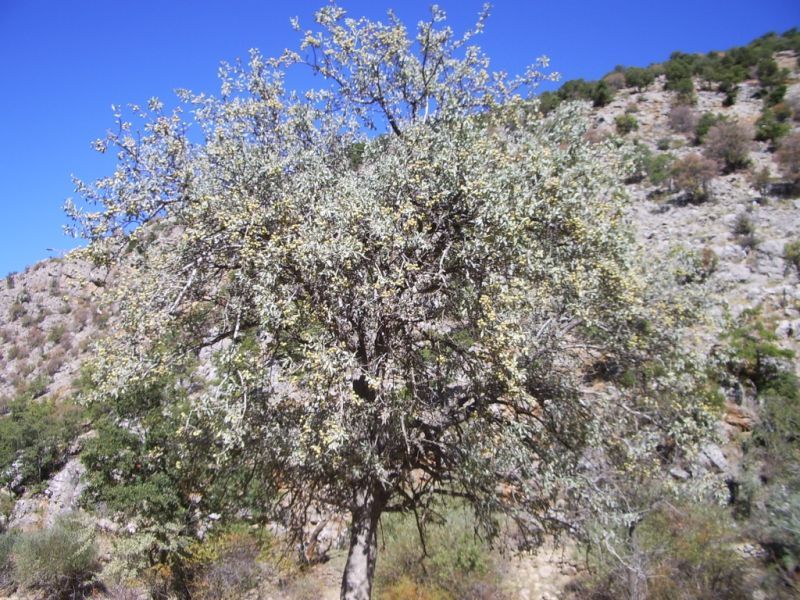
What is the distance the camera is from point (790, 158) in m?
26.3

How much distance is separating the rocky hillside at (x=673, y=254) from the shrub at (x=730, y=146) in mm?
204

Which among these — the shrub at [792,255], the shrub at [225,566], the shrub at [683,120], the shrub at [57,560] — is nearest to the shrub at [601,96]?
the shrub at [683,120]

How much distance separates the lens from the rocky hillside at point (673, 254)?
16.6m

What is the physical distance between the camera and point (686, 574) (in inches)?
493

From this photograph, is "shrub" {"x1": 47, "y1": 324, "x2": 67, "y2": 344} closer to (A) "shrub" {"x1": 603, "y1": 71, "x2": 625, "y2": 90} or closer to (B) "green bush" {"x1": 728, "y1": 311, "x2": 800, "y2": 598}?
(B) "green bush" {"x1": 728, "y1": 311, "x2": 800, "y2": 598}

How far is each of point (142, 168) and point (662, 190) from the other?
94.5ft

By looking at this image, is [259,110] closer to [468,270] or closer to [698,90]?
[468,270]

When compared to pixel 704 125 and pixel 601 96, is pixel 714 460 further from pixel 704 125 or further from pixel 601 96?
pixel 601 96

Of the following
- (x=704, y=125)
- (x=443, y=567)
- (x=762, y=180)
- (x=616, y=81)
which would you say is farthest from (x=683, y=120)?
(x=443, y=567)

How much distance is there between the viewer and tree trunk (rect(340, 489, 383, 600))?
717cm

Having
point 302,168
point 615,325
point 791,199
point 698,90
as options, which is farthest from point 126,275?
point 698,90

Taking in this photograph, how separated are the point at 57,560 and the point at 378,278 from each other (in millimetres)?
16595

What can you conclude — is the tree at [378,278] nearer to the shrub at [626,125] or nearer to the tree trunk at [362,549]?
the tree trunk at [362,549]

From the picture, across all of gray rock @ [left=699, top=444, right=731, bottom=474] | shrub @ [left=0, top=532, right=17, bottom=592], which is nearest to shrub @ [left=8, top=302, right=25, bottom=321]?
shrub @ [left=0, top=532, right=17, bottom=592]
